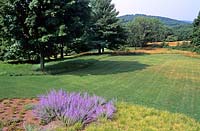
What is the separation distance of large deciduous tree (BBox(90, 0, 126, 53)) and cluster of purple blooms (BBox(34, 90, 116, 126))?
33027mm

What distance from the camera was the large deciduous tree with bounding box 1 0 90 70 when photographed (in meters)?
17.8

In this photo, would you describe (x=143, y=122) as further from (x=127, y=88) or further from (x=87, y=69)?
(x=87, y=69)

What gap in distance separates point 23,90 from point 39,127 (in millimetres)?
6751

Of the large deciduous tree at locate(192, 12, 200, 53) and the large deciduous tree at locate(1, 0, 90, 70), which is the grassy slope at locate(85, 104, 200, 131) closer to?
the large deciduous tree at locate(1, 0, 90, 70)

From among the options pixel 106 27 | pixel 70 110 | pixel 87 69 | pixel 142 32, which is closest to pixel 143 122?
pixel 70 110

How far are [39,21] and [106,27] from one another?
23.2m

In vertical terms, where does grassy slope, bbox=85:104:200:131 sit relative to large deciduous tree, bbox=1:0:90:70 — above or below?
below

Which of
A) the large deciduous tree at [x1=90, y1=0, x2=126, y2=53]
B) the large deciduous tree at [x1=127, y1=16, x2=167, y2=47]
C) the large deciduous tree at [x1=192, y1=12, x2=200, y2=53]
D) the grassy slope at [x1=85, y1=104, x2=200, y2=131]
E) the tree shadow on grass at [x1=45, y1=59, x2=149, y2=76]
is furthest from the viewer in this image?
the large deciduous tree at [x1=127, y1=16, x2=167, y2=47]

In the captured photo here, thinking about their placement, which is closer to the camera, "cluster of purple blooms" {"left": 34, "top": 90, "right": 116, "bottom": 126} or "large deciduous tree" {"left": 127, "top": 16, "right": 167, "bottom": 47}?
"cluster of purple blooms" {"left": 34, "top": 90, "right": 116, "bottom": 126}

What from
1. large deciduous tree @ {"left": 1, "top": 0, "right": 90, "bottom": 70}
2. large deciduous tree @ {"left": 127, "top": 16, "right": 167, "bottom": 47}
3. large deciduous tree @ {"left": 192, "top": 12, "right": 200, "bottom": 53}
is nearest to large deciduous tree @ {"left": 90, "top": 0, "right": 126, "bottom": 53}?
large deciduous tree @ {"left": 192, "top": 12, "right": 200, "bottom": 53}

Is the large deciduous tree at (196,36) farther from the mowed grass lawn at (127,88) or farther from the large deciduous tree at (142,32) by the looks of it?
the mowed grass lawn at (127,88)

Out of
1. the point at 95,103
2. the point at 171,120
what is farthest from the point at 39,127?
the point at 171,120

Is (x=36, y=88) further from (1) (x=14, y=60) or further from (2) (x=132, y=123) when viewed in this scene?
(1) (x=14, y=60)

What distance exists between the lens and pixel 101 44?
39781 millimetres
